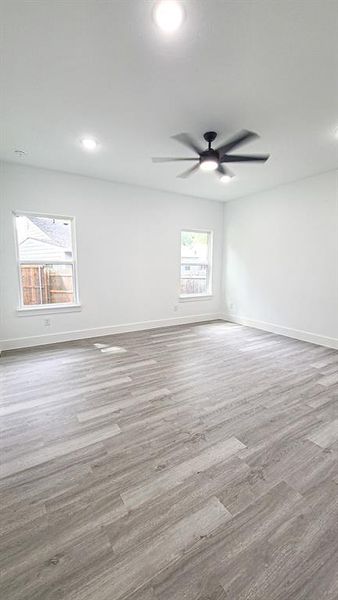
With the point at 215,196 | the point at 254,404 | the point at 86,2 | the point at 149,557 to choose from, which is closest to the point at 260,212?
the point at 215,196

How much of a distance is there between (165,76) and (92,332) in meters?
3.78

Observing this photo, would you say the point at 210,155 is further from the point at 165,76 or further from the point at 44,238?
the point at 44,238

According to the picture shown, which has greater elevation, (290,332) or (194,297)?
(194,297)

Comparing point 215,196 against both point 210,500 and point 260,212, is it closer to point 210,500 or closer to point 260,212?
point 260,212

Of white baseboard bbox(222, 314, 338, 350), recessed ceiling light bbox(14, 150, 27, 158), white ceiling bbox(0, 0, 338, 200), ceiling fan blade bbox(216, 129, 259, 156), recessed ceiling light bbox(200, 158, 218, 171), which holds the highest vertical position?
recessed ceiling light bbox(14, 150, 27, 158)

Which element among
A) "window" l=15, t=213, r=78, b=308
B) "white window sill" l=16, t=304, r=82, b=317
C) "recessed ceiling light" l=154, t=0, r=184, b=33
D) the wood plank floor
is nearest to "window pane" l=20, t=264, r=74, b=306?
"window" l=15, t=213, r=78, b=308

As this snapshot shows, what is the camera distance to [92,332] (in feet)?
15.2

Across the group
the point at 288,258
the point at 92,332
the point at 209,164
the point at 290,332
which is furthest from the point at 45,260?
the point at 290,332

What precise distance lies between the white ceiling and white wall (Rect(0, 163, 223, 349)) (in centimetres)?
82

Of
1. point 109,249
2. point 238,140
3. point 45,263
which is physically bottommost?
point 45,263

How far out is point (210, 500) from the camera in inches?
→ 58.0

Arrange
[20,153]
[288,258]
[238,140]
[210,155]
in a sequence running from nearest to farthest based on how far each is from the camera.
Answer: [238,140], [210,155], [20,153], [288,258]

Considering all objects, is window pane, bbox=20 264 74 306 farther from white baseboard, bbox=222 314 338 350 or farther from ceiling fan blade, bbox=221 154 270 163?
white baseboard, bbox=222 314 338 350

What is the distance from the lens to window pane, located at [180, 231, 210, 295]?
18.3 ft
